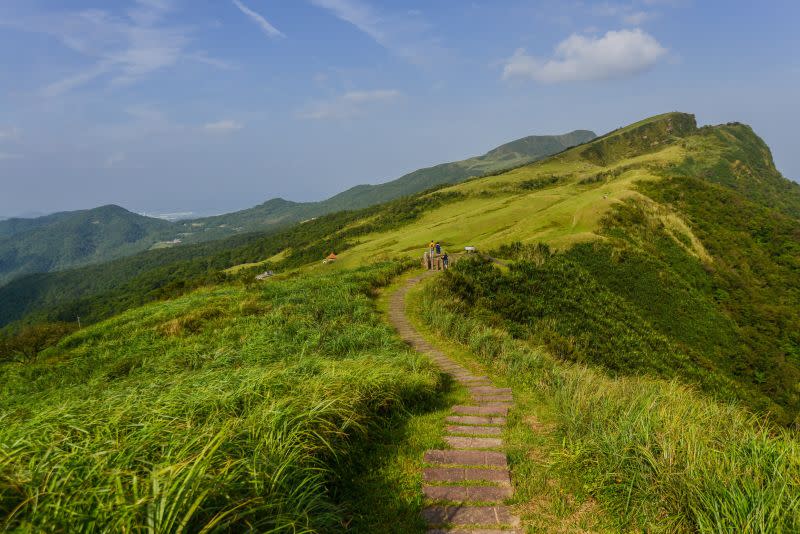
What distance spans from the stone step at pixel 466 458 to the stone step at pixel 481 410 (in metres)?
1.46

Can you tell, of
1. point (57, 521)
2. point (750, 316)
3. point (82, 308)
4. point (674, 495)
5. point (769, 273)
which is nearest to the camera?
point (57, 521)

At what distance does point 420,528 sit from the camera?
13.2 feet

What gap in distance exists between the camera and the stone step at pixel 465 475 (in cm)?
483

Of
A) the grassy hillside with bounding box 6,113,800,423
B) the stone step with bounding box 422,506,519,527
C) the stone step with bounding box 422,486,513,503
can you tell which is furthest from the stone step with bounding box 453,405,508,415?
the grassy hillside with bounding box 6,113,800,423

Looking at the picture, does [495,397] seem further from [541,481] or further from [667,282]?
[667,282]

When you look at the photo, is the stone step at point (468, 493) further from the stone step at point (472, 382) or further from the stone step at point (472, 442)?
the stone step at point (472, 382)

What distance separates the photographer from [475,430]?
613 centimetres

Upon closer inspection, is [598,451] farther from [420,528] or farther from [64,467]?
[64,467]

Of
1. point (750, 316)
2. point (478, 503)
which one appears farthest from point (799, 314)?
point (478, 503)

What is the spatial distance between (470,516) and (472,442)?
1570 mm

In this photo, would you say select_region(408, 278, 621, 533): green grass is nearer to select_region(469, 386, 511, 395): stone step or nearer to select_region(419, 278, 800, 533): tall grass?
select_region(419, 278, 800, 533): tall grass

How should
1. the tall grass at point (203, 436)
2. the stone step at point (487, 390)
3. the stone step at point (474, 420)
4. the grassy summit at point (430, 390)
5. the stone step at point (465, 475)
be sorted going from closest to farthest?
1. the tall grass at point (203, 436)
2. the grassy summit at point (430, 390)
3. the stone step at point (465, 475)
4. the stone step at point (474, 420)
5. the stone step at point (487, 390)

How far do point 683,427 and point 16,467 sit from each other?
6.76m

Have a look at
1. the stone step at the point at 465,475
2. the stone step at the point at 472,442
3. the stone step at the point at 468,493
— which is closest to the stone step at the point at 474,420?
the stone step at the point at 472,442
